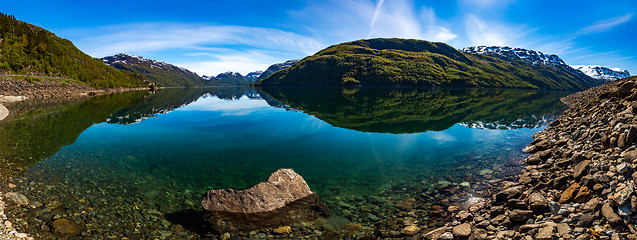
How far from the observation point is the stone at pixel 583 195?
1023cm

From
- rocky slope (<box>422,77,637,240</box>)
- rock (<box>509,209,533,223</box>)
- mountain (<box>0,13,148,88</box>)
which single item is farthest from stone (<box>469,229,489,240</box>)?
mountain (<box>0,13,148,88</box>)

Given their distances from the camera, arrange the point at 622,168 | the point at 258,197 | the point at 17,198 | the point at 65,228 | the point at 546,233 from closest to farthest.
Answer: the point at 546,233 < the point at 622,168 < the point at 65,228 < the point at 17,198 < the point at 258,197

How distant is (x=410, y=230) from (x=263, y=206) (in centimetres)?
780

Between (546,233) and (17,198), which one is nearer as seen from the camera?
(546,233)

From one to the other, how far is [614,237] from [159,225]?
17.9 metres

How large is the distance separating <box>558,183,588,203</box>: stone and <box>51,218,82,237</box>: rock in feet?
70.5

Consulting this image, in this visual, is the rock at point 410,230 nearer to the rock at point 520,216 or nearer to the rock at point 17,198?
the rock at point 520,216

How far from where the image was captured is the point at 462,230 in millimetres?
10984

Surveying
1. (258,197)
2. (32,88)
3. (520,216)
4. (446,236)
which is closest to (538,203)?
(520,216)

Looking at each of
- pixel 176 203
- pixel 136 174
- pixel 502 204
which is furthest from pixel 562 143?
pixel 136 174

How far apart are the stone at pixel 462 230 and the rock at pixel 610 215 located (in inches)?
171

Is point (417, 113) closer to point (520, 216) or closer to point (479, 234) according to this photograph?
point (520, 216)

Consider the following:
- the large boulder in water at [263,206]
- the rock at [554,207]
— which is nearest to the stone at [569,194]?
the rock at [554,207]

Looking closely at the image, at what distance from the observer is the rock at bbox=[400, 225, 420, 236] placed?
39.6ft
